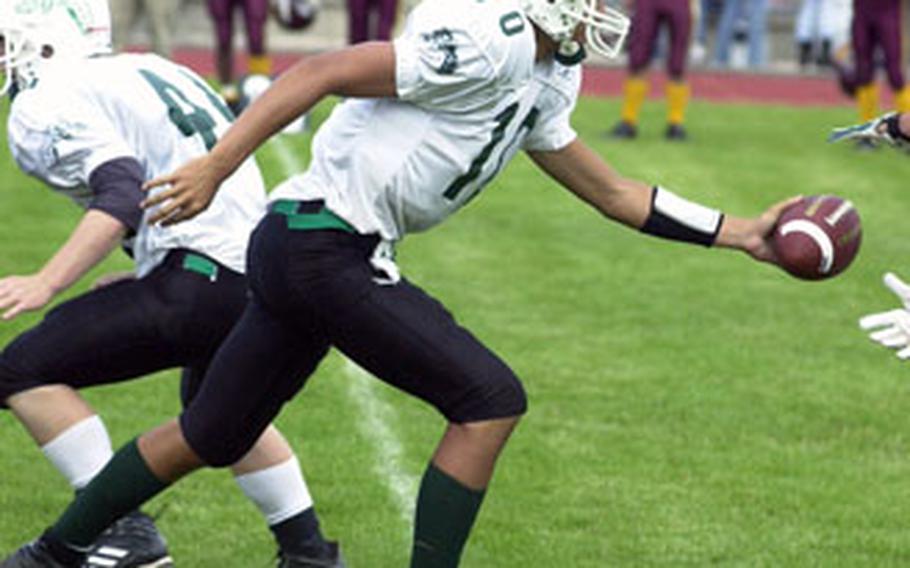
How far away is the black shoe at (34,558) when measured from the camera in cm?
488

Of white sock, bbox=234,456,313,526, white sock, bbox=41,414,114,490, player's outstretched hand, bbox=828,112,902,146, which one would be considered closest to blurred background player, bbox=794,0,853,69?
player's outstretched hand, bbox=828,112,902,146

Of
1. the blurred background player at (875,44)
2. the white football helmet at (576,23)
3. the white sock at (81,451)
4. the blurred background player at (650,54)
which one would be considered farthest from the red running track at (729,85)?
the white football helmet at (576,23)

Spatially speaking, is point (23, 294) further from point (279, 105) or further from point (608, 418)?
point (608, 418)

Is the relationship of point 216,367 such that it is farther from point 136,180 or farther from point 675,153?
point 675,153

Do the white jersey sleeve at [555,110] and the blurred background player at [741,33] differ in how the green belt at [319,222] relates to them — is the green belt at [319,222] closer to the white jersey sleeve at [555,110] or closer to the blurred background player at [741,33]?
the white jersey sleeve at [555,110]

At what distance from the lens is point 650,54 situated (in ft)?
49.3

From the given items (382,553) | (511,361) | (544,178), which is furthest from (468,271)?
(382,553)

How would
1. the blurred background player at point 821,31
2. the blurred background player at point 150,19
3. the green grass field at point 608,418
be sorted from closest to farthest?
1. the green grass field at point 608,418
2. the blurred background player at point 150,19
3. the blurred background player at point 821,31

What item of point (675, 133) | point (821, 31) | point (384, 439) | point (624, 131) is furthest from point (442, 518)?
point (821, 31)

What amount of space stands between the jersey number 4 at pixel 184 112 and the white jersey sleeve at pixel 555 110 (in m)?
0.78

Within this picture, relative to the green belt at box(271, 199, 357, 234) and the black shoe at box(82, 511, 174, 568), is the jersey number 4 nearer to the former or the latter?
the green belt at box(271, 199, 357, 234)

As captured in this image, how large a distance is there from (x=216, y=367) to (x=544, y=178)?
26.8 ft

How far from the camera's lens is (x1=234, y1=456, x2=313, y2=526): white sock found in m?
5.00

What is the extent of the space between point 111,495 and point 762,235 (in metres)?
1.59
